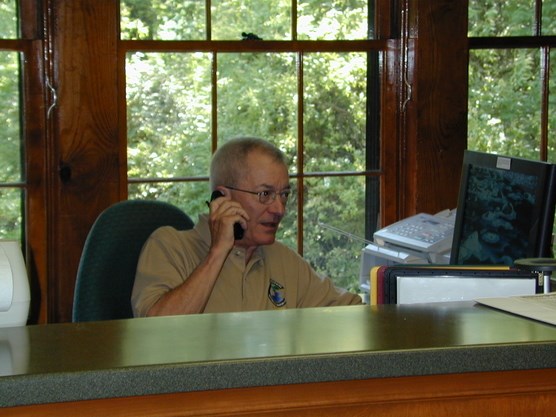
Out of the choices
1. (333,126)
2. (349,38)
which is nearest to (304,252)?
(333,126)

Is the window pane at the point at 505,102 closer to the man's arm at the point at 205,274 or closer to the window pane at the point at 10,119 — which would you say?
the man's arm at the point at 205,274

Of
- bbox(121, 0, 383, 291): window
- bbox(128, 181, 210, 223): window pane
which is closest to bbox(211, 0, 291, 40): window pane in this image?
bbox(121, 0, 383, 291): window

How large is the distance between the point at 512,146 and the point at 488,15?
1.59ft

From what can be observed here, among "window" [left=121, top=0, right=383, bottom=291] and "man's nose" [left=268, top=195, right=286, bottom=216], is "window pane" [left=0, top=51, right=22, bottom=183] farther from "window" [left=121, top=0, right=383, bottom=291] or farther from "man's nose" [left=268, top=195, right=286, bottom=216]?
"man's nose" [left=268, top=195, right=286, bottom=216]

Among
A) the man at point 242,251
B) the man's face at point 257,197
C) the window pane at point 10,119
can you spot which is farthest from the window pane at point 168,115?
the man's face at point 257,197

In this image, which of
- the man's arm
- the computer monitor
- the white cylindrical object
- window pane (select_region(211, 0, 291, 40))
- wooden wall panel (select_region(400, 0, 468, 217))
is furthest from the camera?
wooden wall panel (select_region(400, 0, 468, 217))

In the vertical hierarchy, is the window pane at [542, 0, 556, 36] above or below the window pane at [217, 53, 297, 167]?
above

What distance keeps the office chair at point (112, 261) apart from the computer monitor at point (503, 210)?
32.6 inches

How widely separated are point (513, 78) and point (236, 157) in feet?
4.73

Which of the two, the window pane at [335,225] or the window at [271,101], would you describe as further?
the window pane at [335,225]

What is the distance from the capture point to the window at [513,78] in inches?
149

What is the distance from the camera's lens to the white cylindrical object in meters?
1.80

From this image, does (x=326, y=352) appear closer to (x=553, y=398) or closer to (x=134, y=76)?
(x=553, y=398)

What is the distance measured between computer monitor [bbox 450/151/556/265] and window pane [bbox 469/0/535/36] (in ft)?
3.83
